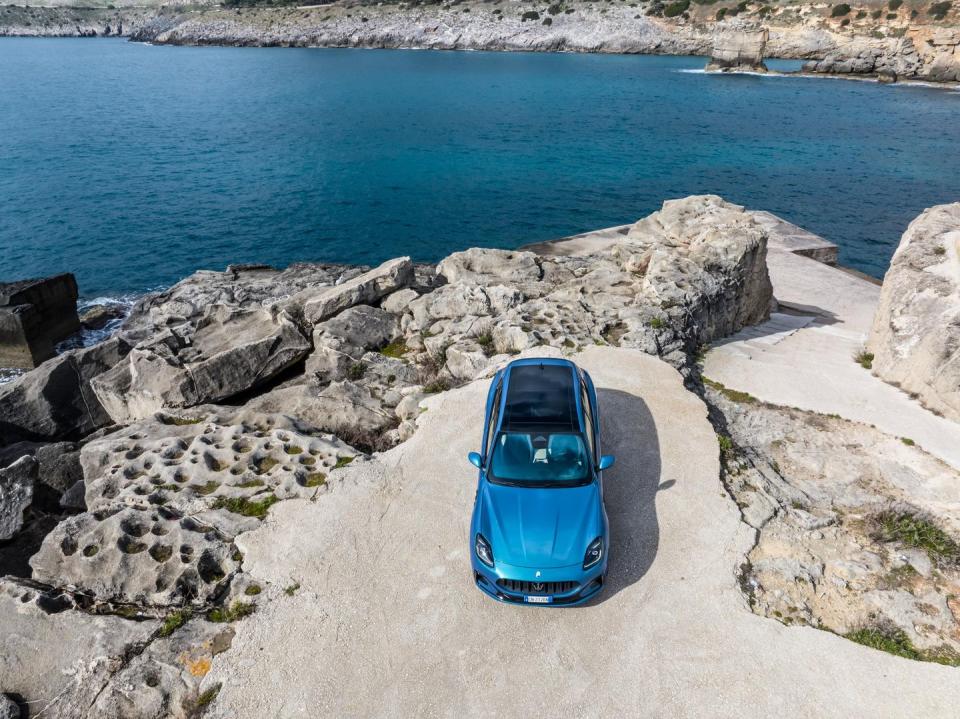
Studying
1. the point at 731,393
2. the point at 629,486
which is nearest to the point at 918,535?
the point at 629,486

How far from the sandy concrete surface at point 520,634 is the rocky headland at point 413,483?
2.5 inches

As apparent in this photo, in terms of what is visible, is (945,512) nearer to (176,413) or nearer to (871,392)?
(871,392)

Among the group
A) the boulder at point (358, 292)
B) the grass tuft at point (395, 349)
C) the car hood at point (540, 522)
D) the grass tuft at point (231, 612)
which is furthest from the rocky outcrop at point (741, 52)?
the grass tuft at point (231, 612)

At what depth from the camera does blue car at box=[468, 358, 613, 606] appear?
10.4 meters

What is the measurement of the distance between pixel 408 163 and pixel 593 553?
197 ft

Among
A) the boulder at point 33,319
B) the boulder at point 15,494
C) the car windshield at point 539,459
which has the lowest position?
the boulder at point 33,319

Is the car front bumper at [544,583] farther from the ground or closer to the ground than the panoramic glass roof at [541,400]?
closer to the ground

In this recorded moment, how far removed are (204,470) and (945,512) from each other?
1727cm

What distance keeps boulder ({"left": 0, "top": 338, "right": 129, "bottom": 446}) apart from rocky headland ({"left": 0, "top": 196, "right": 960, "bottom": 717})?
10 centimetres

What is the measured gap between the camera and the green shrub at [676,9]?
17000cm

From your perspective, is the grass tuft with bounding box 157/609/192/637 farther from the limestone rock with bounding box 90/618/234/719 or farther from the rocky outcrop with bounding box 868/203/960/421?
the rocky outcrop with bounding box 868/203/960/421

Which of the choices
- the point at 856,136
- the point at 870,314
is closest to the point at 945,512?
the point at 870,314

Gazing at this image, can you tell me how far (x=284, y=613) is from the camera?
10.8 meters

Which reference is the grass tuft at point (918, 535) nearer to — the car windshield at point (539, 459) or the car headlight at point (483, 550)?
the car windshield at point (539, 459)
